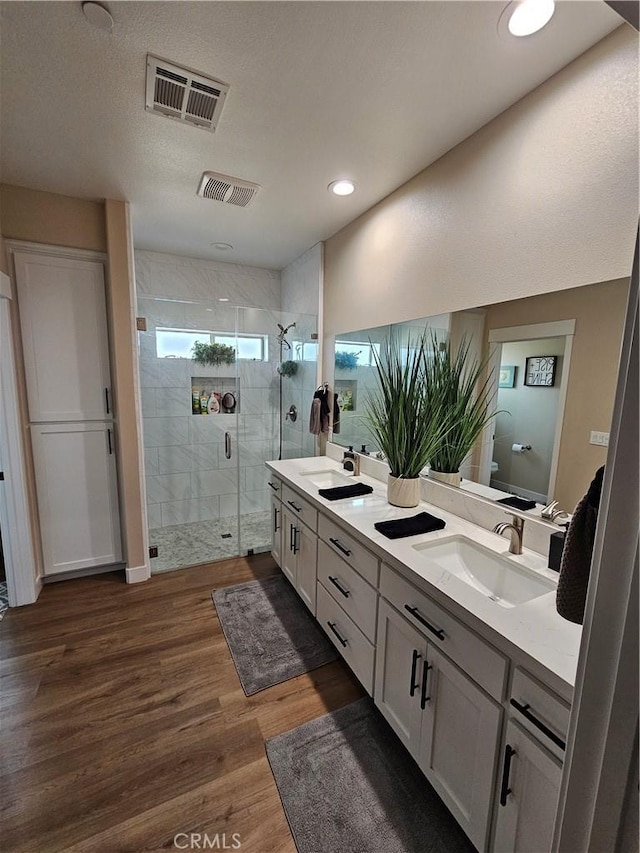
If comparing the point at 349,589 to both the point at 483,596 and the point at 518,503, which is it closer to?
the point at 483,596

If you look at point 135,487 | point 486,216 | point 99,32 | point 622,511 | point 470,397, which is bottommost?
point 135,487

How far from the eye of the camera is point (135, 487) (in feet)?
8.41

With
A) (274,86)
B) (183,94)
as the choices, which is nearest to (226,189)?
(183,94)

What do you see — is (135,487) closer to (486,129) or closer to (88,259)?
(88,259)

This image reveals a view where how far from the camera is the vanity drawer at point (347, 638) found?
1.55 metres

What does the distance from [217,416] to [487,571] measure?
2.71 metres

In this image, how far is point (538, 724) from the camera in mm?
852

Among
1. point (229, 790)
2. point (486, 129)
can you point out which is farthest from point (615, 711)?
point (486, 129)

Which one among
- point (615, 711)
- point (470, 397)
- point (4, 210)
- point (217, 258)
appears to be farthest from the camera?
point (217, 258)

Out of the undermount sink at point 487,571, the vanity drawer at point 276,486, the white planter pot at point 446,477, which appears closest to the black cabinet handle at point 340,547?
the undermount sink at point 487,571

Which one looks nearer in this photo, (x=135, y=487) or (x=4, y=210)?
(x=4, y=210)

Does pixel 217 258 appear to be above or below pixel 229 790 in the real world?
above

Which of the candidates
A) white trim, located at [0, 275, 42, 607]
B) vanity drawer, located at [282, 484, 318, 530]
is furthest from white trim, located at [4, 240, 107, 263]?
vanity drawer, located at [282, 484, 318, 530]

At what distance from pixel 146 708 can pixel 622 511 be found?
2031mm
